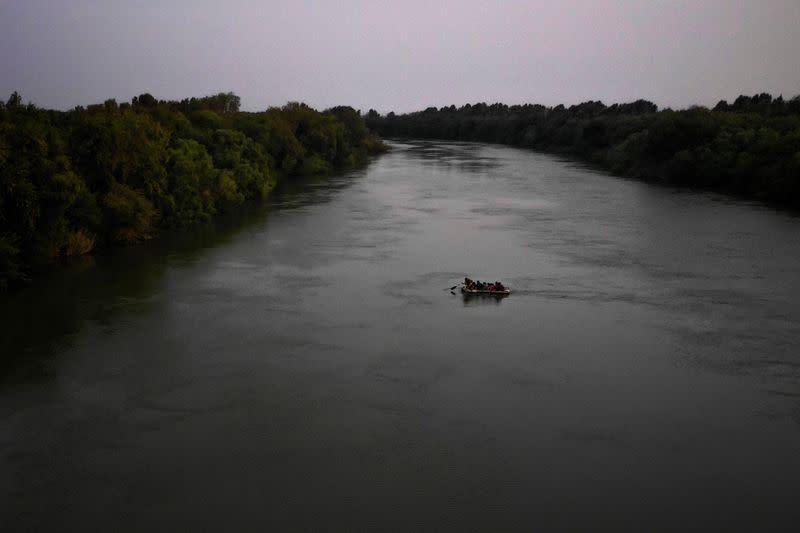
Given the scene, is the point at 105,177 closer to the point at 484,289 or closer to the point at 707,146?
the point at 484,289

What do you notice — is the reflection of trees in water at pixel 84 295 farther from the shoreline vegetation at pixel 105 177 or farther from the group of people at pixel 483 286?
the group of people at pixel 483 286

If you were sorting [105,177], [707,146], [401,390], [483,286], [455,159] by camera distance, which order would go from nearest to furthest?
1. [401,390]
2. [483,286]
3. [105,177]
4. [707,146]
5. [455,159]

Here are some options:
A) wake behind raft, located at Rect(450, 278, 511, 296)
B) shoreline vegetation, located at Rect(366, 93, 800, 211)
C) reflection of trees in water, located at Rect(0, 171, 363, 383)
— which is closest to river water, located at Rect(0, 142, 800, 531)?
reflection of trees in water, located at Rect(0, 171, 363, 383)

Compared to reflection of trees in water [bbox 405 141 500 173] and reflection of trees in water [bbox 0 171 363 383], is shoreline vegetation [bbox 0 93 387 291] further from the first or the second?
reflection of trees in water [bbox 405 141 500 173]

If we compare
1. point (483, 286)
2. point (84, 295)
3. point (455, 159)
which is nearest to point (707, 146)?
point (455, 159)

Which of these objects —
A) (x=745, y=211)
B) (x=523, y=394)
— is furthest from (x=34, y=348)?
(x=745, y=211)

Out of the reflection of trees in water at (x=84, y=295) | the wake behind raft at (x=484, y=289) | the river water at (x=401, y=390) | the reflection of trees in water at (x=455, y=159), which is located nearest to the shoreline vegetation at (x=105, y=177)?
the reflection of trees in water at (x=84, y=295)
